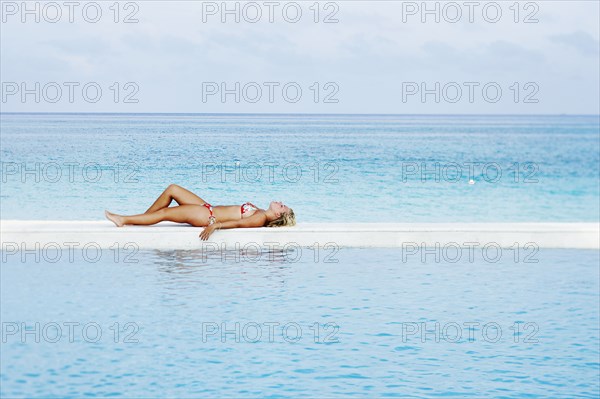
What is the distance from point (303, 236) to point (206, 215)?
951 mm

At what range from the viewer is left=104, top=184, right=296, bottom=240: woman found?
800 cm

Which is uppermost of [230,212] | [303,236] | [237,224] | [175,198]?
[175,198]

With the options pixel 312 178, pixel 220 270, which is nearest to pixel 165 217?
pixel 220 270

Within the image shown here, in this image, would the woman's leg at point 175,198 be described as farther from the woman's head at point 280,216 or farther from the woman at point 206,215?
the woman's head at point 280,216

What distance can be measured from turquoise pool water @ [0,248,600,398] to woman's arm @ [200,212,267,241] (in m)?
0.25

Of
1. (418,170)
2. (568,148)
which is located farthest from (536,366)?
(568,148)

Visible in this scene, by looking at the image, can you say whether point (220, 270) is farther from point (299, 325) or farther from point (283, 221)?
point (299, 325)

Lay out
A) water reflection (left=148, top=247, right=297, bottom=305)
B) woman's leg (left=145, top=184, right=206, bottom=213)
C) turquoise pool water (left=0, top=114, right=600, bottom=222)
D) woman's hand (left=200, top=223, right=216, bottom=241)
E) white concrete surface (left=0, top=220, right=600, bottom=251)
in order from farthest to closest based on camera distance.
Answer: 1. turquoise pool water (left=0, top=114, right=600, bottom=222)
2. woman's leg (left=145, top=184, right=206, bottom=213)
3. white concrete surface (left=0, top=220, right=600, bottom=251)
4. woman's hand (left=200, top=223, right=216, bottom=241)
5. water reflection (left=148, top=247, right=297, bottom=305)

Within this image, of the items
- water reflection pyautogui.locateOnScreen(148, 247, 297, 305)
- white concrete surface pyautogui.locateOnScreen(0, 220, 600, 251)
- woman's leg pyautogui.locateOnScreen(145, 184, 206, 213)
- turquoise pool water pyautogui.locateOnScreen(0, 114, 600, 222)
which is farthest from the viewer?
turquoise pool water pyautogui.locateOnScreen(0, 114, 600, 222)

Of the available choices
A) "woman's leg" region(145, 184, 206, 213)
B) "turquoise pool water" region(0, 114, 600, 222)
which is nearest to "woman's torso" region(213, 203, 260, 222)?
"woman's leg" region(145, 184, 206, 213)

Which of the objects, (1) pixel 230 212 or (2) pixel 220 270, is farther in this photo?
(1) pixel 230 212

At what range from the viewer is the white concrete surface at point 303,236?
7809 millimetres

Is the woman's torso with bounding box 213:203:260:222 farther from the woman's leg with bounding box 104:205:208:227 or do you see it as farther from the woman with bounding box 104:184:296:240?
the woman's leg with bounding box 104:205:208:227

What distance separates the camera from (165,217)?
8.19 metres
